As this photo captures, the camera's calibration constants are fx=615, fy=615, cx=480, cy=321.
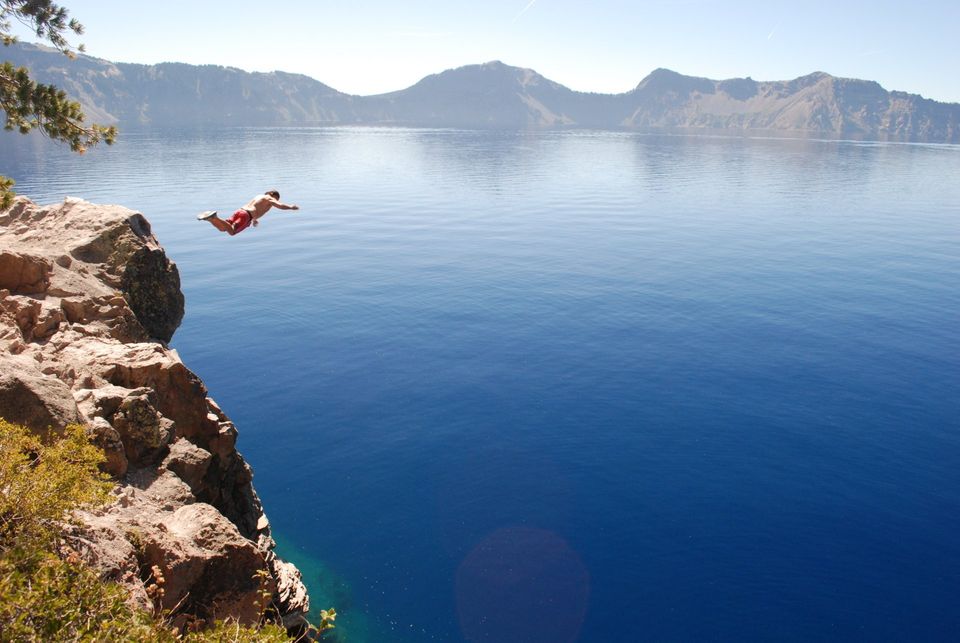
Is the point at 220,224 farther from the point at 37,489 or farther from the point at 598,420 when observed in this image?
the point at 598,420

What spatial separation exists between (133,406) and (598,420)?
21.3 metres

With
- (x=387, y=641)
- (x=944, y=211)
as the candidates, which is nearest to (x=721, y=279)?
(x=387, y=641)

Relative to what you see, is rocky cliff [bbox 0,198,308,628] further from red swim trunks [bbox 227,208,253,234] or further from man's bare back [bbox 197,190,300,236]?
red swim trunks [bbox 227,208,253,234]

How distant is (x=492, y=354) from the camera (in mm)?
37094

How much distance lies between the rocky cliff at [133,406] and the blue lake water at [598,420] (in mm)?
6304

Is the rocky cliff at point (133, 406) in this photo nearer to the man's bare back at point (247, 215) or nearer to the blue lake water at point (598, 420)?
the man's bare back at point (247, 215)

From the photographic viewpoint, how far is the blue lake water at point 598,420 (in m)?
19.9

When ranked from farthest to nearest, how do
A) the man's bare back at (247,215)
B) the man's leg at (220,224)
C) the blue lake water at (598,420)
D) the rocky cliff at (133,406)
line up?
1. the blue lake water at (598,420)
2. the man's bare back at (247,215)
3. the man's leg at (220,224)
4. the rocky cliff at (133,406)

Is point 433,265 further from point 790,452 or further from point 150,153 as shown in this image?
point 150,153

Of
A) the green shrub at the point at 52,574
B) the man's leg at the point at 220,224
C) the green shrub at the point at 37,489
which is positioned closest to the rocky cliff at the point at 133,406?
the green shrub at the point at 37,489

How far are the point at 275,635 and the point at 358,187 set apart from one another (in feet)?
323

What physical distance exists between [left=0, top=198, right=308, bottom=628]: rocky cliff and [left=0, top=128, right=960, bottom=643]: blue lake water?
6.30 meters

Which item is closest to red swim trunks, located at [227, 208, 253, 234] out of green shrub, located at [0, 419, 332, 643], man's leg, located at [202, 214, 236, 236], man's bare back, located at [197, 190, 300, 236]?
man's bare back, located at [197, 190, 300, 236]

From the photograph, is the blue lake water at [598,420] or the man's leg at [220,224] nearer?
the man's leg at [220,224]
